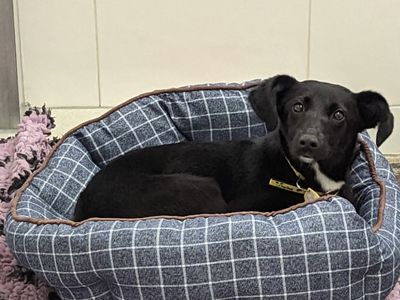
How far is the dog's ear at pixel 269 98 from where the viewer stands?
1.76 meters

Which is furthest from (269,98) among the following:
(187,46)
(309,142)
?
(187,46)

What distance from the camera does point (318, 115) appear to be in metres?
1.75

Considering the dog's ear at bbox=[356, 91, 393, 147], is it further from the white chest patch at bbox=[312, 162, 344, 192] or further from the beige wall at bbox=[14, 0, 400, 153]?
the beige wall at bbox=[14, 0, 400, 153]

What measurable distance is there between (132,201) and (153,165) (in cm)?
23

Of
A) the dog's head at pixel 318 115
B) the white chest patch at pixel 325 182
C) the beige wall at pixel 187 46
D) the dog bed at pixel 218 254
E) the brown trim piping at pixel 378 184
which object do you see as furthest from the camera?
the beige wall at pixel 187 46

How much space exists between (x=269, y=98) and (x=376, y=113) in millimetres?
320

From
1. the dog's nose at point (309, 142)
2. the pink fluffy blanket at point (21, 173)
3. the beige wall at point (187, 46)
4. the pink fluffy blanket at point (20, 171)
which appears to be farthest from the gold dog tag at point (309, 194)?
the beige wall at point (187, 46)

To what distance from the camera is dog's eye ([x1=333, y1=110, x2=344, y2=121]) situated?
69.5 inches

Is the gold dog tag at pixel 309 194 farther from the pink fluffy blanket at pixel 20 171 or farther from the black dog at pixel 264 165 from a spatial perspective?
the pink fluffy blanket at pixel 20 171

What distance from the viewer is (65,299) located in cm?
154

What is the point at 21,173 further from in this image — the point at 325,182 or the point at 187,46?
the point at 187,46

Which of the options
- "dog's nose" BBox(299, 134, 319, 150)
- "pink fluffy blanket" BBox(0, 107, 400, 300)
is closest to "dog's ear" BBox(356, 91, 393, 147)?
"dog's nose" BBox(299, 134, 319, 150)

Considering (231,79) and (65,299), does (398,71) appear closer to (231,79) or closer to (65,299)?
(231,79)

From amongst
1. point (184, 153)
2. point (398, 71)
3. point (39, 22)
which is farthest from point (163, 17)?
point (398, 71)
